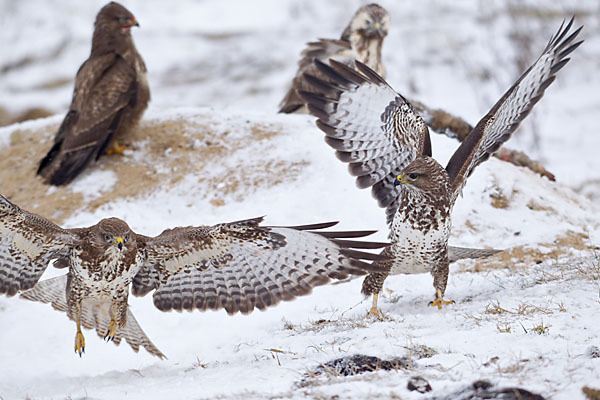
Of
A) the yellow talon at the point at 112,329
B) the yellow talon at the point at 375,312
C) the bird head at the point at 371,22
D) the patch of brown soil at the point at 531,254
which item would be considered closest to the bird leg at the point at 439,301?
the yellow talon at the point at 375,312

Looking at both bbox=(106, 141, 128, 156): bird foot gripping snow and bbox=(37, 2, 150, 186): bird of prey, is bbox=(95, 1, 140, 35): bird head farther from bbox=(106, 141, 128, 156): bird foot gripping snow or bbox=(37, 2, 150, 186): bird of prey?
bbox=(106, 141, 128, 156): bird foot gripping snow

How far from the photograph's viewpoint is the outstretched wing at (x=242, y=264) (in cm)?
433

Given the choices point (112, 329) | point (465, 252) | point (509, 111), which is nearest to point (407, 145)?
point (509, 111)

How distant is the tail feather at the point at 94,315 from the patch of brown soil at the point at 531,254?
3.12 metres

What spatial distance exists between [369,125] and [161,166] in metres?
4.12

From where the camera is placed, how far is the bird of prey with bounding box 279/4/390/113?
9.45m

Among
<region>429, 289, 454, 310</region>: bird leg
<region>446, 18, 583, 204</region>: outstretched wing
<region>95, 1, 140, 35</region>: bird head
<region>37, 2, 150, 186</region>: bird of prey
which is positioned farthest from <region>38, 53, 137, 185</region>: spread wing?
<region>429, 289, 454, 310</region>: bird leg

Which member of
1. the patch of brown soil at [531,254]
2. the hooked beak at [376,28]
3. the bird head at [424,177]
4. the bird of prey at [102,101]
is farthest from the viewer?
the hooked beak at [376,28]

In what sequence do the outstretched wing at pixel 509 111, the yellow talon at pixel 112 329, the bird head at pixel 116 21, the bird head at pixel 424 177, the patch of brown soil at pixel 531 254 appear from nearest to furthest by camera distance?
the bird head at pixel 424 177 → the yellow talon at pixel 112 329 → the outstretched wing at pixel 509 111 → the patch of brown soil at pixel 531 254 → the bird head at pixel 116 21

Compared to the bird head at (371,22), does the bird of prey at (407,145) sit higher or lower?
lower

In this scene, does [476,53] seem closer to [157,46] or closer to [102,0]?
[157,46]

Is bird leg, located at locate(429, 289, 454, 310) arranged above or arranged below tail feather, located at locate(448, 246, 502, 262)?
below

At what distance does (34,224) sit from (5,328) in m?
1.91

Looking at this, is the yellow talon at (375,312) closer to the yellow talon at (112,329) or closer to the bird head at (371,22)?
the yellow talon at (112,329)
